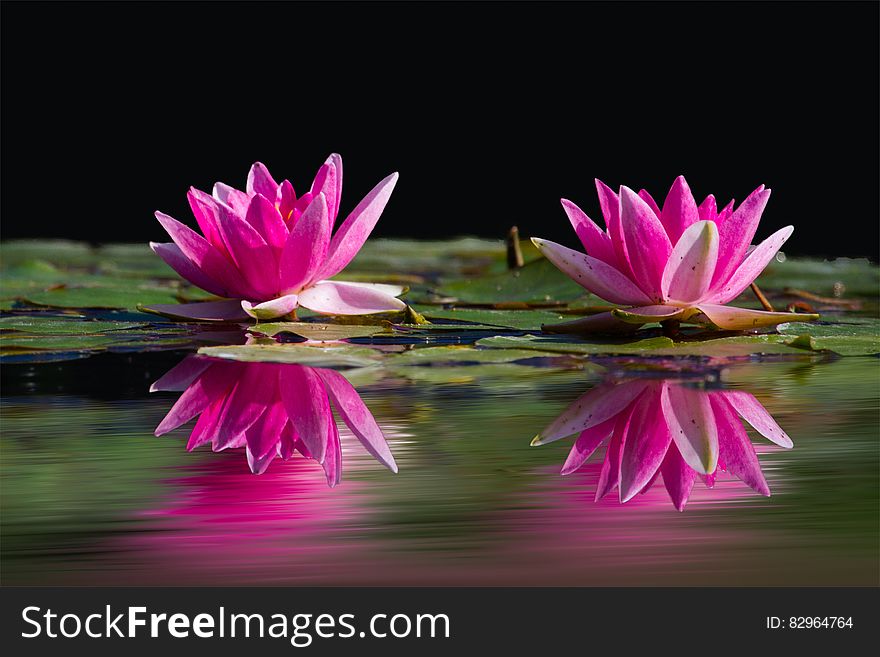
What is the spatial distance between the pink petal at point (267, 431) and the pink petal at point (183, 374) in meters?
0.27

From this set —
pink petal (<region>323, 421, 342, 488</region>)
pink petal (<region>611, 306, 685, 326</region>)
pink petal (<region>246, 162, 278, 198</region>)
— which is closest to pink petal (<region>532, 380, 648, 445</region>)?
pink petal (<region>323, 421, 342, 488</region>)

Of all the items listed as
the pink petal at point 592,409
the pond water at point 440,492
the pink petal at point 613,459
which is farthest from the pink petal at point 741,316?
the pink petal at point 613,459

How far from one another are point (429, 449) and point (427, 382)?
484 millimetres

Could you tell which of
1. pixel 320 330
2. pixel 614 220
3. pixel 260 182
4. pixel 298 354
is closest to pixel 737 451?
pixel 298 354

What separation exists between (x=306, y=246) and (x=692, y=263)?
0.79m

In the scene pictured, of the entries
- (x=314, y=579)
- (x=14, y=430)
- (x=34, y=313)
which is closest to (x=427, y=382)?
(x=14, y=430)

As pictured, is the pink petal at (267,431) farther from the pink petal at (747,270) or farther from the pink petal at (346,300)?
the pink petal at (747,270)

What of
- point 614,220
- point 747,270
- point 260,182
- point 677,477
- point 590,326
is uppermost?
point 260,182

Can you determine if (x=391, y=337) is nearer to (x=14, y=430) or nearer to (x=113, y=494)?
(x=14, y=430)

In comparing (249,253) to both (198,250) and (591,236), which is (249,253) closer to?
(198,250)

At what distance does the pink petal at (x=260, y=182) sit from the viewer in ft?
7.77

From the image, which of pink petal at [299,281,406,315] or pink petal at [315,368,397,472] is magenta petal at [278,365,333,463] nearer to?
pink petal at [315,368,397,472]

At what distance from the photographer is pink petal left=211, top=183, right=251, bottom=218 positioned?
2.28m

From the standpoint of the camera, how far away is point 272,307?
2.16 m
